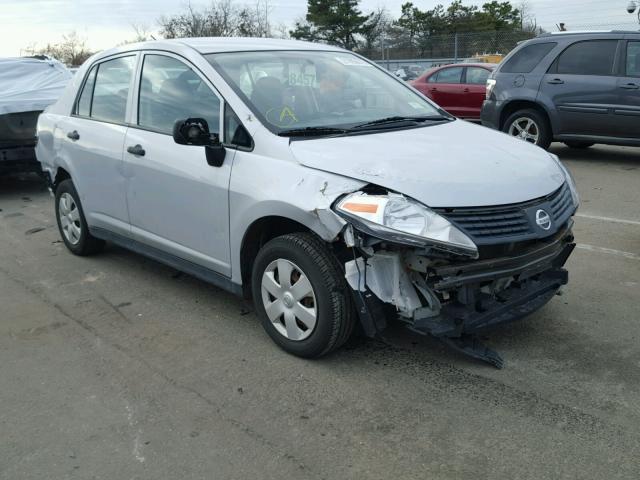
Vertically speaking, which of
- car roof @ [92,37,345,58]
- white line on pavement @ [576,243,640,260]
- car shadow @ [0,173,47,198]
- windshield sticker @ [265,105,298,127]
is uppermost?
car roof @ [92,37,345,58]

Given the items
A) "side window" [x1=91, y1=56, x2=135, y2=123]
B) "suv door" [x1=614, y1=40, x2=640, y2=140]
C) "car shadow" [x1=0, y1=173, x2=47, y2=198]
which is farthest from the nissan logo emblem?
"car shadow" [x1=0, y1=173, x2=47, y2=198]

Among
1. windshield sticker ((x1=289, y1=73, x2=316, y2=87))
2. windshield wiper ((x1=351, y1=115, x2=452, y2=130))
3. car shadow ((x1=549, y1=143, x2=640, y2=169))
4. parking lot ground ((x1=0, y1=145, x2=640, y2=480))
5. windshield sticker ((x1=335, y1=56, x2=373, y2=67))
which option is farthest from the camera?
car shadow ((x1=549, y1=143, x2=640, y2=169))

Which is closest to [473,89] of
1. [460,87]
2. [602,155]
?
[460,87]

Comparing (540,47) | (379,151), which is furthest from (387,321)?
(540,47)

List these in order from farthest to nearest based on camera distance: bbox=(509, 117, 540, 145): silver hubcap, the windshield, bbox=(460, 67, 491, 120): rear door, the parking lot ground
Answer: bbox=(460, 67, 491, 120): rear door < bbox=(509, 117, 540, 145): silver hubcap < the windshield < the parking lot ground

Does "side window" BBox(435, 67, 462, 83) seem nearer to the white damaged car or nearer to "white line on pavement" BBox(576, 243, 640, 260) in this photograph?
"white line on pavement" BBox(576, 243, 640, 260)

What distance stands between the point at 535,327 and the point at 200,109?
2.49 meters

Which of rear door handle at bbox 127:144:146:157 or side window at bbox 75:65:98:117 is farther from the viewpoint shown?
side window at bbox 75:65:98:117

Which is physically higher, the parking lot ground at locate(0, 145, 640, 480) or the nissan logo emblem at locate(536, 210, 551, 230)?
the nissan logo emblem at locate(536, 210, 551, 230)

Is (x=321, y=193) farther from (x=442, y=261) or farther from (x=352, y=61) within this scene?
(x=352, y=61)

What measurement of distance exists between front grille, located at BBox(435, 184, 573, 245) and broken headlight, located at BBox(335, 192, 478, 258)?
0.07 metres

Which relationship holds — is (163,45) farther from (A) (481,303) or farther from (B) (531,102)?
(B) (531,102)

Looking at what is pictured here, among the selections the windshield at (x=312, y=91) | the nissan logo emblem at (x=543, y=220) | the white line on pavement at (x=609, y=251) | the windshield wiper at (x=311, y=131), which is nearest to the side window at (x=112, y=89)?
the windshield at (x=312, y=91)

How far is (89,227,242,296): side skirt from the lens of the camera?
4.12 m
